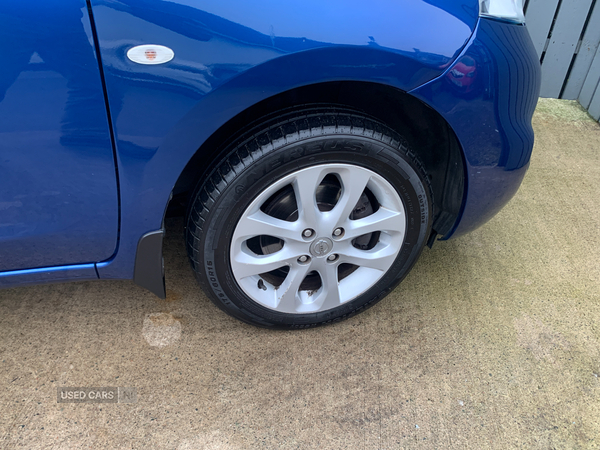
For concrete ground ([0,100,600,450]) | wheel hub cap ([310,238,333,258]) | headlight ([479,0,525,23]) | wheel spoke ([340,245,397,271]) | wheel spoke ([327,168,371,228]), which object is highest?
headlight ([479,0,525,23])

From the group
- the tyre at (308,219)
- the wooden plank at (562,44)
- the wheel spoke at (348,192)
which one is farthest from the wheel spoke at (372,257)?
the wooden plank at (562,44)

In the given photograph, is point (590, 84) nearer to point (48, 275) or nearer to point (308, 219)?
point (308, 219)

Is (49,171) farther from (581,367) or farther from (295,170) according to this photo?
(581,367)

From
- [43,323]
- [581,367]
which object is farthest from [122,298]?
[581,367]

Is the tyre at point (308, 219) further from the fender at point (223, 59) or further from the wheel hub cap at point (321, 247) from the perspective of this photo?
the fender at point (223, 59)

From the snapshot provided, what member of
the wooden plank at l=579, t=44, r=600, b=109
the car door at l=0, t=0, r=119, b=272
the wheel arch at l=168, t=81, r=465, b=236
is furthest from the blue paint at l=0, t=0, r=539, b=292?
the wooden plank at l=579, t=44, r=600, b=109

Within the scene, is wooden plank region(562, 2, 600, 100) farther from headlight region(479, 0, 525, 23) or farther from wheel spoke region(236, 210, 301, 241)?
wheel spoke region(236, 210, 301, 241)

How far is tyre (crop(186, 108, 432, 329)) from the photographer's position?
1.39 m

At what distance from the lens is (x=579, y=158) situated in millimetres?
3039

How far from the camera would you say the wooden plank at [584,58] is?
3477 mm

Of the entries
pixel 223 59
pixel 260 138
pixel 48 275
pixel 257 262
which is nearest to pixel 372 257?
pixel 257 262

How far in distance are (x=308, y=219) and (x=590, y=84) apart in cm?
335

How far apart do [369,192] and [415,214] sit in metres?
0.18

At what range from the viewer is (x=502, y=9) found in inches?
56.2
